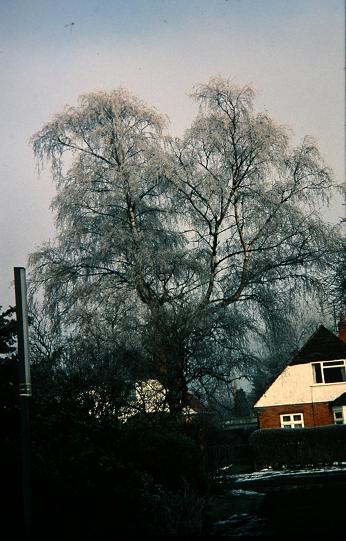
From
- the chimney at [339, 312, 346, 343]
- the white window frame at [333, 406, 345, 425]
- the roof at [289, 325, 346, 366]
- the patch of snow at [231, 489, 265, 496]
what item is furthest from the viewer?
the chimney at [339, 312, 346, 343]

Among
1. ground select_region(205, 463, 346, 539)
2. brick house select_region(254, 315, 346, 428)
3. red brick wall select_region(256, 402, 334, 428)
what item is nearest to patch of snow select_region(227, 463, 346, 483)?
ground select_region(205, 463, 346, 539)

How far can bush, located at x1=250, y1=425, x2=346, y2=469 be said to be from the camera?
99.9ft

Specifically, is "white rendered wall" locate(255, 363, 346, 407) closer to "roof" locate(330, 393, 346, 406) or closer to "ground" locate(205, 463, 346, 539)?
"roof" locate(330, 393, 346, 406)

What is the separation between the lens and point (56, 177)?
26.4m

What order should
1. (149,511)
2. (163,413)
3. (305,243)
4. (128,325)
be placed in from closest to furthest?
(149,511) < (163,413) < (128,325) < (305,243)

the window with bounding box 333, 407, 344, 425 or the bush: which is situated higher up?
the window with bounding box 333, 407, 344, 425

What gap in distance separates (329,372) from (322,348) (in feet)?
5.75

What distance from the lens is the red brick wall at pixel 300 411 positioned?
130 ft

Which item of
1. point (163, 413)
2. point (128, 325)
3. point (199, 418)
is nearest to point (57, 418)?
point (163, 413)

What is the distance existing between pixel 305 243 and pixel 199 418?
7682 millimetres

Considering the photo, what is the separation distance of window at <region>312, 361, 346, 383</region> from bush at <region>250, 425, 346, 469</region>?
30.0 ft

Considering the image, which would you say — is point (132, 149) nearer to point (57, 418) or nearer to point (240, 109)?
point (240, 109)

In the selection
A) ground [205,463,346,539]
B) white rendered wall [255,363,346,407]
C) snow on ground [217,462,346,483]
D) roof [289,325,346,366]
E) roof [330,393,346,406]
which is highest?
roof [289,325,346,366]

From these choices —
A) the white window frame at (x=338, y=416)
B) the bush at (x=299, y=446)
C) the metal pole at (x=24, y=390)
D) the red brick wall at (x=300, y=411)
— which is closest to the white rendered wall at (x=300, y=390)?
the red brick wall at (x=300, y=411)
